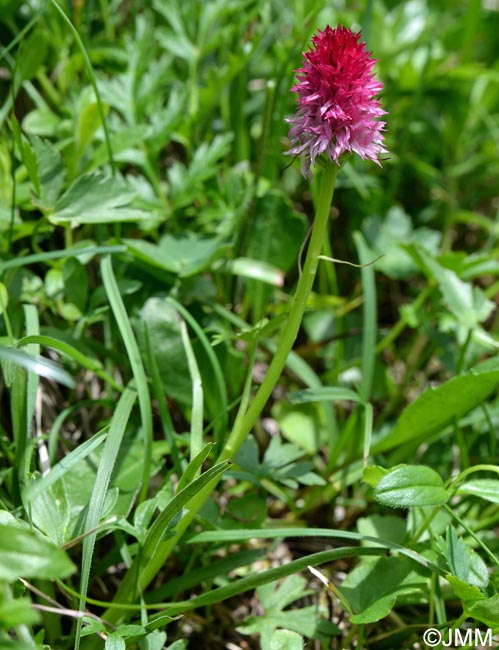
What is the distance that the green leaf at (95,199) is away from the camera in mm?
1537

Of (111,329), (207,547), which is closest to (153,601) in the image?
(207,547)

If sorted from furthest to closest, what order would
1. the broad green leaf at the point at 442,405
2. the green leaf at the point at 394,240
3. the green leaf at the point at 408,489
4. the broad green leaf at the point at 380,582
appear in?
the green leaf at the point at 394,240, the broad green leaf at the point at 442,405, the broad green leaf at the point at 380,582, the green leaf at the point at 408,489

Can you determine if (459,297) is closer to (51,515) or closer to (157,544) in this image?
(157,544)

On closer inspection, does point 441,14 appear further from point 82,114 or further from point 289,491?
point 289,491

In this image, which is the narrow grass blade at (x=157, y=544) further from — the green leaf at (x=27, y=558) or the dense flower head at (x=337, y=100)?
the dense flower head at (x=337, y=100)

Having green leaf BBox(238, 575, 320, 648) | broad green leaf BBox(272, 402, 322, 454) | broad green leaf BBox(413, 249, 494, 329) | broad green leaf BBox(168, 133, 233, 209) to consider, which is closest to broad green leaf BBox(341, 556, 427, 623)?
green leaf BBox(238, 575, 320, 648)

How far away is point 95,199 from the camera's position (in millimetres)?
1553

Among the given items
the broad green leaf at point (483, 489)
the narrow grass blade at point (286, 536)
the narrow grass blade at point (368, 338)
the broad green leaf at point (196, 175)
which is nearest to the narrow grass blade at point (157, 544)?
the narrow grass blade at point (286, 536)

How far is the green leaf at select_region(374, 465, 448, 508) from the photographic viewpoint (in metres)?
1.20

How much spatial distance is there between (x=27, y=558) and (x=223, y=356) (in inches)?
34.4

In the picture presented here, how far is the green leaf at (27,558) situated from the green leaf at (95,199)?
88cm

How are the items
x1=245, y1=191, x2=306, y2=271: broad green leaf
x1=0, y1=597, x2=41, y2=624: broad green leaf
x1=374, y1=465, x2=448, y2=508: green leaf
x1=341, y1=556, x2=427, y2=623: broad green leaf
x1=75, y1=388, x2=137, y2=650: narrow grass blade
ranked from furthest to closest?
1. x1=245, y1=191, x2=306, y2=271: broad green leaf
2. x1=341, y1=556, x2=427, y2=623: broad green leaf
3. x1=374, y1=465, x2=448, y2=508: green leaf
4. x1=75, y1=388, x2=137, y2=650: narrow grass blade
5. x1=0, y1=597, x2=41, y2=624: broad green leaf

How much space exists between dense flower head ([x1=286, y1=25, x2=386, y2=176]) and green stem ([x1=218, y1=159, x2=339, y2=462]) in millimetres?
47

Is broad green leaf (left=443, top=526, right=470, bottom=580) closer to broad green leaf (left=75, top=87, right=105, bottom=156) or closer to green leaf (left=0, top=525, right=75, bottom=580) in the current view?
green leaf (left=0, top=525, right=75, bottom=580)
